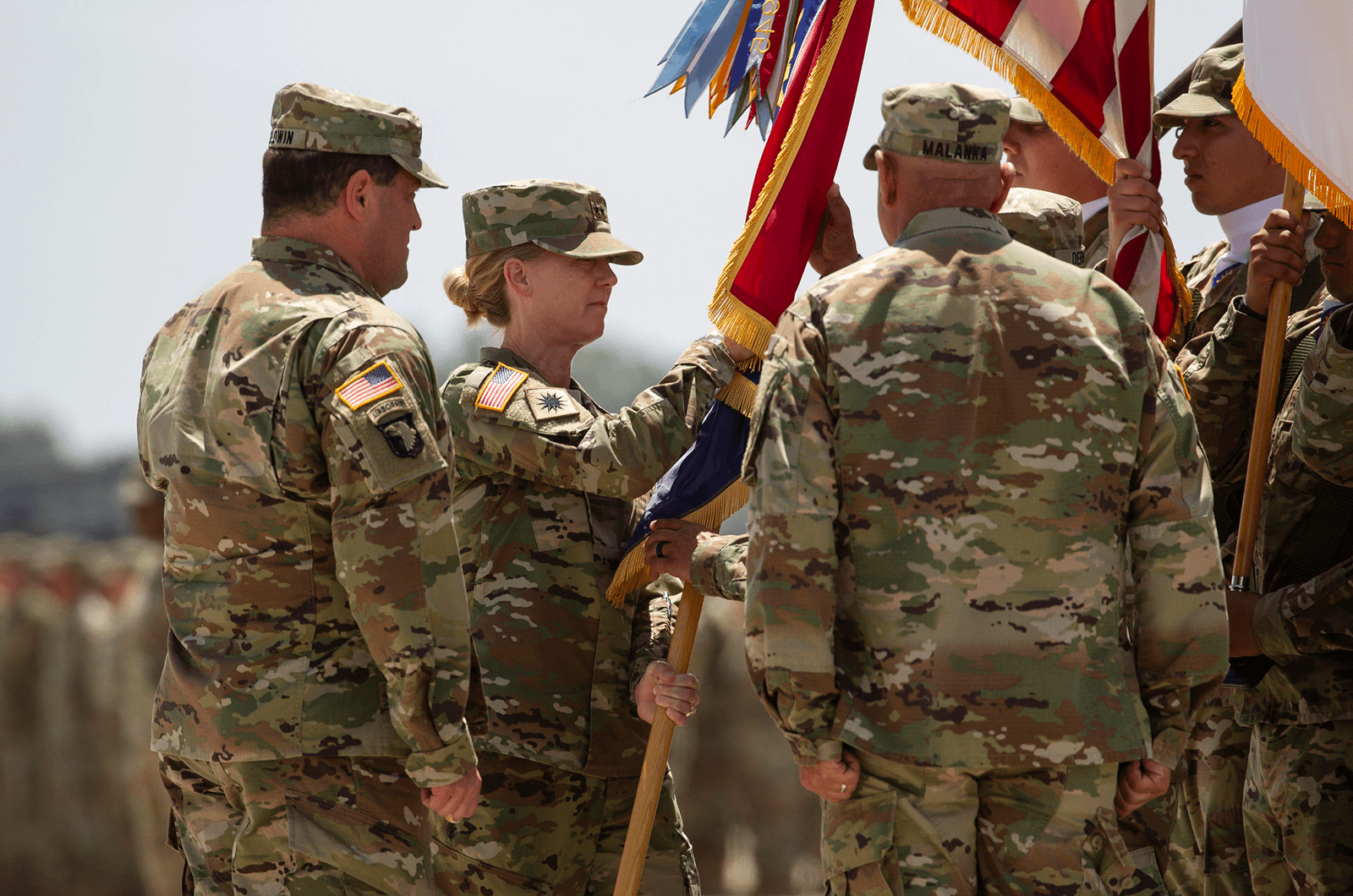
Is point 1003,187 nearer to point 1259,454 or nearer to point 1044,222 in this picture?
point 1044,222

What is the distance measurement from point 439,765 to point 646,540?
1.07 meters

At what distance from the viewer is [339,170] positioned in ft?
10.6

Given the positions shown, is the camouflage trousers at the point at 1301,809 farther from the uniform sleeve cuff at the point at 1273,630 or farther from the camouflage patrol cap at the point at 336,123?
the camouflage patrol cap at the point at 336,123

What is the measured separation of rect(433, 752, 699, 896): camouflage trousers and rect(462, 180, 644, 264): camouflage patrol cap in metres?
1.52

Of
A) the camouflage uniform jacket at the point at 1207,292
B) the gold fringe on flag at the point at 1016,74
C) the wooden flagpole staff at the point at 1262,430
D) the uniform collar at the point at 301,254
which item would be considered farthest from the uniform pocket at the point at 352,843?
the camouflage uniform jacket at the point at 1207,292

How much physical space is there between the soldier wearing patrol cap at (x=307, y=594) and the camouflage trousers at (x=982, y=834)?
3.08 ft

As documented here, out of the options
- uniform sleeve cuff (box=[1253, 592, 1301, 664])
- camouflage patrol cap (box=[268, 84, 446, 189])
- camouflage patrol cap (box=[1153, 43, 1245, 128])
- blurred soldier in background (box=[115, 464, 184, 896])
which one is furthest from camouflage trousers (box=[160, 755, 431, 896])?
camouflage patrol cap (box=[1153, 43, 1245, 128])

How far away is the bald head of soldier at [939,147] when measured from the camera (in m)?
2.91

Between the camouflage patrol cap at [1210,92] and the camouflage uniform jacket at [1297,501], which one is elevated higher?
the camouflage patrol cap at [1210,92]

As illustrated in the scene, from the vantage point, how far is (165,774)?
10.4 feet

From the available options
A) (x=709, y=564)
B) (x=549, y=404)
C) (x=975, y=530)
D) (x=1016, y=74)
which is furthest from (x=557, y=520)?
(x=1016, y=74)

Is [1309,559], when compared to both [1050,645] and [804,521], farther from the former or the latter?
[804,521]

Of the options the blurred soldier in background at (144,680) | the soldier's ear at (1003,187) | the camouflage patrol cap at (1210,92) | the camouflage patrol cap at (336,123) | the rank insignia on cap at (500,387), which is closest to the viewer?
the soldier's ear at (1003,187)

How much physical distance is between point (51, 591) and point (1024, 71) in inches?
234
